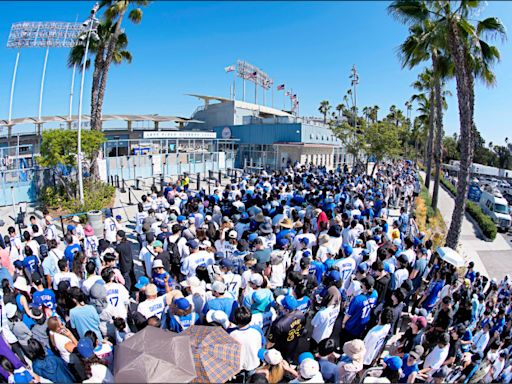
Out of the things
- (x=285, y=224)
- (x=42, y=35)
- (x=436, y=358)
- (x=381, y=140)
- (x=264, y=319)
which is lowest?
(x=436, y=358)

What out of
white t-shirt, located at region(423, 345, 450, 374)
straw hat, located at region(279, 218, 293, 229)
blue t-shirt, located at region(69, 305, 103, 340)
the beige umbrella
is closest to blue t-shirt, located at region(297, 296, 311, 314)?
white t-shirt, located at region(423, 345, 450, 374)

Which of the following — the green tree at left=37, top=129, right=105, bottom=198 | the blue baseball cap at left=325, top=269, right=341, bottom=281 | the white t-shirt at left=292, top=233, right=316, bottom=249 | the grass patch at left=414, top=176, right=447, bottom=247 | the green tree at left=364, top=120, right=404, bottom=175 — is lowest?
the grass patch at left=414, top=176, right=447, bottom=247

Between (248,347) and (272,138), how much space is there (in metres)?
25.9

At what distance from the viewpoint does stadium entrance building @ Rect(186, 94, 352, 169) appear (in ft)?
93.2

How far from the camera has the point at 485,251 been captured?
16688 mm

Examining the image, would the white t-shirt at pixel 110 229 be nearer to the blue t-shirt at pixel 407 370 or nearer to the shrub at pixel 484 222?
the blue t-shirt at pixel 407 370

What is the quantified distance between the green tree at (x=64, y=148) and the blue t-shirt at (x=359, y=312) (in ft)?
46.8

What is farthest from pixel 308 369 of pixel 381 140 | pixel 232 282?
pixel 381 140

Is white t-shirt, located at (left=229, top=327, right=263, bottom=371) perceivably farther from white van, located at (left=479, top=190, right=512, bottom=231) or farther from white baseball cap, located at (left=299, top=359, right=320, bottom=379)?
white van, located at (left=479, top=190, right=512, bottom=231)

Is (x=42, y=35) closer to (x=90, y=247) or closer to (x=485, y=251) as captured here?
(x=90, y=247)

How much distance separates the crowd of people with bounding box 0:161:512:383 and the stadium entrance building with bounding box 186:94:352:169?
66.9 feet

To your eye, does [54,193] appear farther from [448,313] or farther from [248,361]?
[448,313]

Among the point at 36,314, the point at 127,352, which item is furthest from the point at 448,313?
the point at 36,314

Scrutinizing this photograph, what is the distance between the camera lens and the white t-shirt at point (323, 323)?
16.3ft
